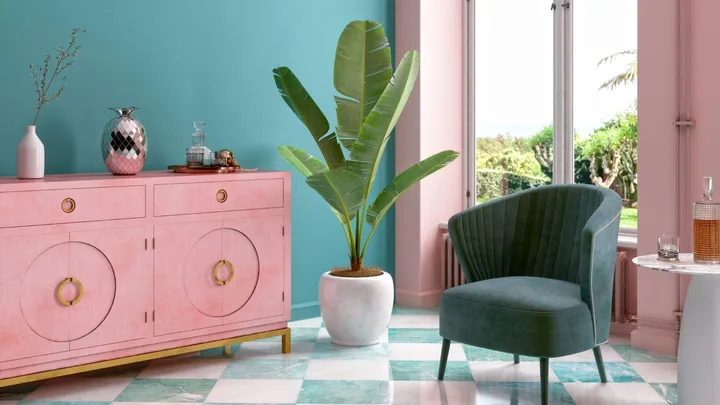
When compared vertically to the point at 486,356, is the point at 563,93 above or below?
above

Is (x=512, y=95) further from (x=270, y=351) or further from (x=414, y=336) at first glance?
(x=270, y=351)

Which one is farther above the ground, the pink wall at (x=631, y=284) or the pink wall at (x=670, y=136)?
the pink wall at (x=670, y=136)

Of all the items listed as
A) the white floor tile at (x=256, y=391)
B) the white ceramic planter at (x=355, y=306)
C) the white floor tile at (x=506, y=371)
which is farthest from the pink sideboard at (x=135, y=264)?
the white floor tile at (x=506, y=371)

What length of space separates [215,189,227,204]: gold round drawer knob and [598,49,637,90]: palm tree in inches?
81.6

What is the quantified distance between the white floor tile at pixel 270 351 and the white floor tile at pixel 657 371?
148 cm

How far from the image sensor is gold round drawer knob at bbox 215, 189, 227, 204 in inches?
155

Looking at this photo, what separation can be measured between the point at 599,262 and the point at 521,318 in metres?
0.37

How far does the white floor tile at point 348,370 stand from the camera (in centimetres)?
384

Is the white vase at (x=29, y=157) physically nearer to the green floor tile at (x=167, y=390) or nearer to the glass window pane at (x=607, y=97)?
the green floor tile at (x=167, y=390)

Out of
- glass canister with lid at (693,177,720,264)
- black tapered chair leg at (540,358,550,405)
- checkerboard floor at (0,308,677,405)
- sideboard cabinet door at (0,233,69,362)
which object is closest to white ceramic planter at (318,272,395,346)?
checkerboard floor at (0,308,677,405)

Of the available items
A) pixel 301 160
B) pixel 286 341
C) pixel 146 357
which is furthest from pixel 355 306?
pixel 146 357

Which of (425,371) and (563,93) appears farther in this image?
(563,93)

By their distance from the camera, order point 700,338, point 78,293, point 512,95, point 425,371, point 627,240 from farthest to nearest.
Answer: point 512,95
point 627,240
point 425,371
point 78,293
point 700,338

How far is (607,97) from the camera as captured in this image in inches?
184
